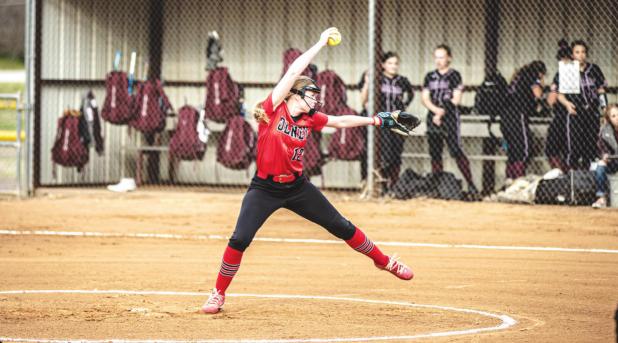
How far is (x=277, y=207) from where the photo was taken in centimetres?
788

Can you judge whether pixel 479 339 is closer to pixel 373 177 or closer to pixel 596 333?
pixel 596 333

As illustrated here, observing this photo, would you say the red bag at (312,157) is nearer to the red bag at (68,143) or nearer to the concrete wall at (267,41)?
the concrete wall at (267,41)

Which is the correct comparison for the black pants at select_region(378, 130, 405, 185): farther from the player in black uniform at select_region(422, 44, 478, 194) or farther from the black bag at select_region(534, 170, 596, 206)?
the black bag at select_region(534, 170, 596, 206)

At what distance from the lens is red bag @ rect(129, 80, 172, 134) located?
17547 mm

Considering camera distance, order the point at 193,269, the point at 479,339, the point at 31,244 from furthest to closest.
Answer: the point at 31,244
the point at 193,269
the point at 479,339

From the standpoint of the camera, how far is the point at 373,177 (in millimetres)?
15719

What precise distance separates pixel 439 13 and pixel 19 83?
26.1 metres

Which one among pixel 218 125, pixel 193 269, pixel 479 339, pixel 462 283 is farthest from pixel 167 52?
pixel 479 339

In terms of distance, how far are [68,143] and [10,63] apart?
105ft

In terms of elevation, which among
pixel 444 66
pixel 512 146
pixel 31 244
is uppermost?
pixel 444 66

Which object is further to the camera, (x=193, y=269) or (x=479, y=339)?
(x=193, y=269)

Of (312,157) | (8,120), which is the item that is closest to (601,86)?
(312,157)

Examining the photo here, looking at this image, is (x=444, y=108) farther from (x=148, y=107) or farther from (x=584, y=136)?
(x=148, y=107)

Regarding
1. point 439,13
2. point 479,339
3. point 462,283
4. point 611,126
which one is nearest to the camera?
point 479,339
